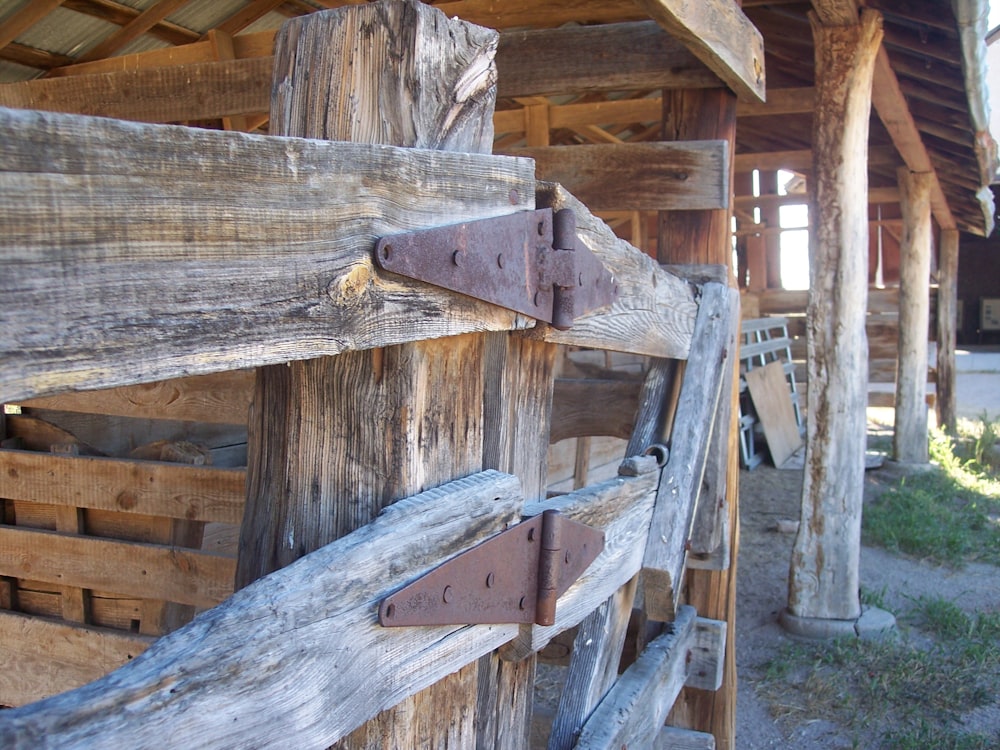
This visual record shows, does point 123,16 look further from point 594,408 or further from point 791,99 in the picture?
point 791,99

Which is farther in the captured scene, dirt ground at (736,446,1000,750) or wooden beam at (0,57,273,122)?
dirt ground at (736,446,1000,750)

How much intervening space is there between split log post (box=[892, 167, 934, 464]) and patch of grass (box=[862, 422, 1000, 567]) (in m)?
0.43

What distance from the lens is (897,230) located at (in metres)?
16.1

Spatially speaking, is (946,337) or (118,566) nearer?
(118,566)

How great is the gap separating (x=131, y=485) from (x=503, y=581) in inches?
59.6

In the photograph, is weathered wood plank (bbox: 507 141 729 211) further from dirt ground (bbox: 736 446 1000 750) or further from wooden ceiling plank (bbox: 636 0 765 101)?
dirt ground (bbox: 736 446 1000 750)

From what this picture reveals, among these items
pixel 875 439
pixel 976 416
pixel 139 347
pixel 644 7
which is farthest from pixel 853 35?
pixel 976 416

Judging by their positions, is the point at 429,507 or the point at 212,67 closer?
the point at 429,507

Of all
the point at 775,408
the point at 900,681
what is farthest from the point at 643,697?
the point at 775,408

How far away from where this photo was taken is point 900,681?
4688 mm

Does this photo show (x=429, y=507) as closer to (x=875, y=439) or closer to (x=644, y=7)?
(x=644, y=7)

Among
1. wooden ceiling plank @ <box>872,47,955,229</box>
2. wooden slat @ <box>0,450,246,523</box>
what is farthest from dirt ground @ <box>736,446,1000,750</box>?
wooden ceiling plank @ <box>872,47,955,229</box>

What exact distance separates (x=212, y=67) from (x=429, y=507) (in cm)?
254

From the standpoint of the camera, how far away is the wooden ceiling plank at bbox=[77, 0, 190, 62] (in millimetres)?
5611
